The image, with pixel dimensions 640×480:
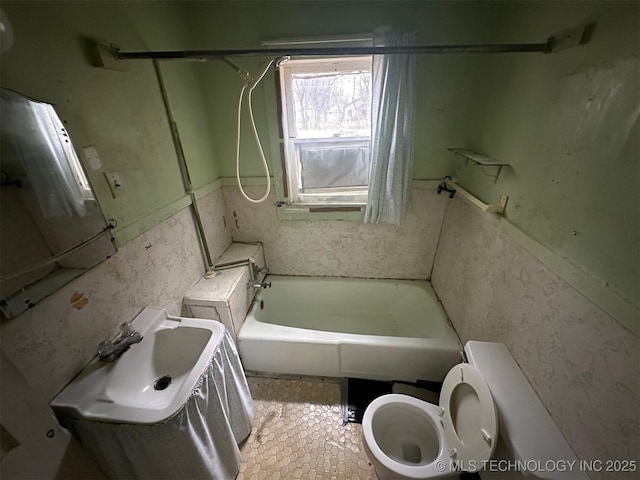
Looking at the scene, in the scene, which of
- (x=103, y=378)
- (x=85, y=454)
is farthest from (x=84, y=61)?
(x=85, y=454)

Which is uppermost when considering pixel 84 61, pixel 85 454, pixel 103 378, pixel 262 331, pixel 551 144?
pixel 84 61

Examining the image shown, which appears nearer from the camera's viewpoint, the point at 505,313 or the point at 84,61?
the point at 84,61

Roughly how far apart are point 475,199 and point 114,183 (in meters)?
1.74

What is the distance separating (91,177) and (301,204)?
1.22m

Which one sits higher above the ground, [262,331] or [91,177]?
[91,177]

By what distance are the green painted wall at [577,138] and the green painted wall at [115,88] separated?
1.73m

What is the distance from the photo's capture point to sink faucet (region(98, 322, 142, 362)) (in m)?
0.95

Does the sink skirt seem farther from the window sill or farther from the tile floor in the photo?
the window sill

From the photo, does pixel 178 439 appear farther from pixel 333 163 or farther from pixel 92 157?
pixel 333 163

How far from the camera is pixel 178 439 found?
85 cm

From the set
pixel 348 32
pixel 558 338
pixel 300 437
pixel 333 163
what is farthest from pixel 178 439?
pixel 348 32

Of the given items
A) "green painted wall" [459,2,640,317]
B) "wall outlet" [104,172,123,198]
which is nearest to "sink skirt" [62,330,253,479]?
"wall outlet" [104,172,123,198]

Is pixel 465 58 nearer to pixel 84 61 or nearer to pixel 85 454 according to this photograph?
pixel 84 61

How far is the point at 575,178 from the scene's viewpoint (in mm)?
840
